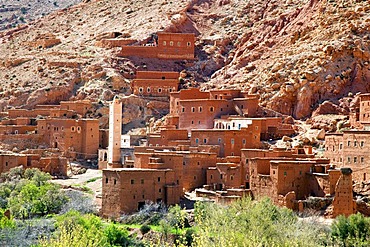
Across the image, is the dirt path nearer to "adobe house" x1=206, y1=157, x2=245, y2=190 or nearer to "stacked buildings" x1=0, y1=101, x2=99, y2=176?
"stacked buildings" x1=0, y1=101, x2=99, y2=176

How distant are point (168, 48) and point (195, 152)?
26598 millimetres

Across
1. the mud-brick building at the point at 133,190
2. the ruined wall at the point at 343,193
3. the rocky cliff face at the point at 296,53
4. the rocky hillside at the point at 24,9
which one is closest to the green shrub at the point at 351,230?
the ruined wall at the point at 343,193

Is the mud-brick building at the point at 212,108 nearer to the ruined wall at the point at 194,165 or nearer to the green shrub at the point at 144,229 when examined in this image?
the ruined wall at the point at 194,165

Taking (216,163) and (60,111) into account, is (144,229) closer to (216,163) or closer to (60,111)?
(216,163)

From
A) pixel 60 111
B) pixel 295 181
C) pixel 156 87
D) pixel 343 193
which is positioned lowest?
pixel 343 193

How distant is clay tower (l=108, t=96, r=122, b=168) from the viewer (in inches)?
2107

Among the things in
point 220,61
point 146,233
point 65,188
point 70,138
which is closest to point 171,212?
point 146,233

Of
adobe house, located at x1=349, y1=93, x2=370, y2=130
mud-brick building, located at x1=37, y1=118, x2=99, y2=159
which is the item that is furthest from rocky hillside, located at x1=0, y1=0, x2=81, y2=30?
adobe house, located at x1=349, y1=93, x2=370, y2=130

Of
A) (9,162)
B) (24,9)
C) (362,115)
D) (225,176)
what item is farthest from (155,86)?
(24,9)

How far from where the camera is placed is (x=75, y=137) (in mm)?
57281

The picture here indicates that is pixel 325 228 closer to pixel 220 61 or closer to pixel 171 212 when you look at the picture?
pixel 171 212

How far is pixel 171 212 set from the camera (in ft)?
139

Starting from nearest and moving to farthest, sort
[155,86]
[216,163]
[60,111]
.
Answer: [216,163] → [60,111] → [155,86]

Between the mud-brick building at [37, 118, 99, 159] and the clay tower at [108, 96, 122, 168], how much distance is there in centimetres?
302
